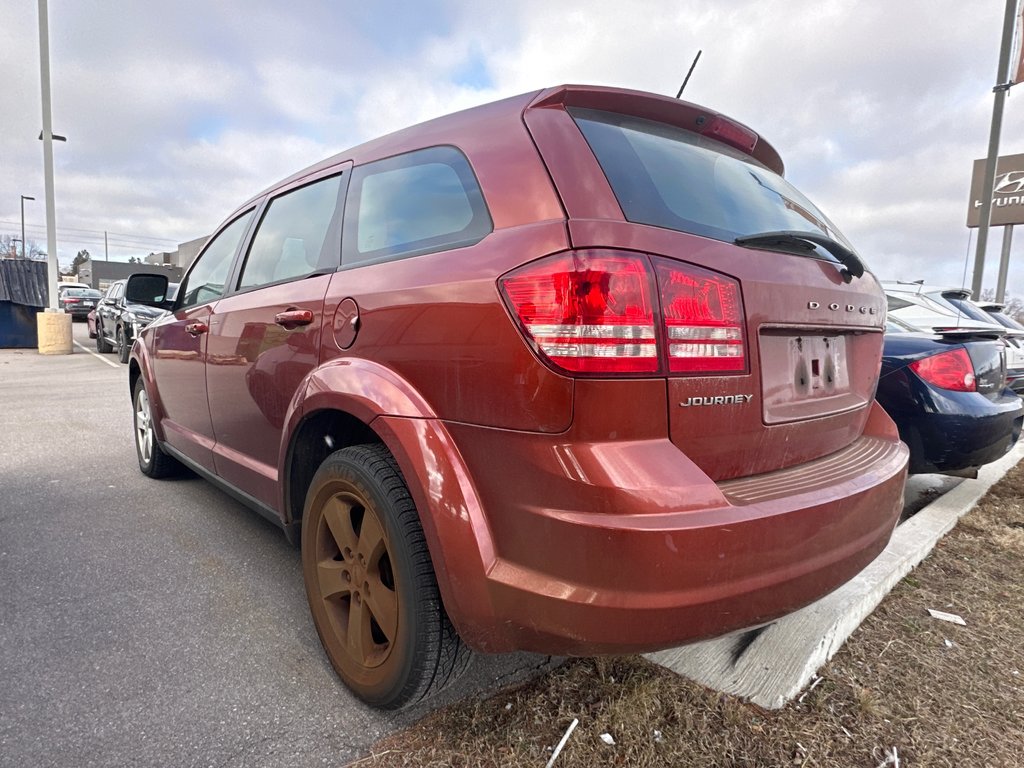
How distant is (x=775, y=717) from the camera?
1811mm

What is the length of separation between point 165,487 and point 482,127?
11.6 feet

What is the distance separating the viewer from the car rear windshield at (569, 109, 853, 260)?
1559 mm

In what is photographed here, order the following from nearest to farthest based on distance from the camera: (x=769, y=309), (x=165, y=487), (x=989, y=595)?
(x=769, y=309) → (x=989, y=595) → (x=165, y=487)

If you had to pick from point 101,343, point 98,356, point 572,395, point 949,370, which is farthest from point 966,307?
point 101,343

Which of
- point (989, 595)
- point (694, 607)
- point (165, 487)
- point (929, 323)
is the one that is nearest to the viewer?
point (694, 607)

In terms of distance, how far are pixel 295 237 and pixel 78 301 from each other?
26526mm

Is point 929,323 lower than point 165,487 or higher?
higher

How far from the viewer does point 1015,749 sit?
1.75 m

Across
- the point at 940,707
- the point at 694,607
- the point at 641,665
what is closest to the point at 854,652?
the point at 940,707

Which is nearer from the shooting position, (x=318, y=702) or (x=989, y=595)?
(x=318, y=702)

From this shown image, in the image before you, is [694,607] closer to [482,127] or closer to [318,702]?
[318,702]

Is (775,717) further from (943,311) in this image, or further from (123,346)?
(123,346)

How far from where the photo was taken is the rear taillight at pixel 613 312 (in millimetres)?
1355

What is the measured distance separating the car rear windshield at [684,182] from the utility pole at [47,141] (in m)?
15.7
